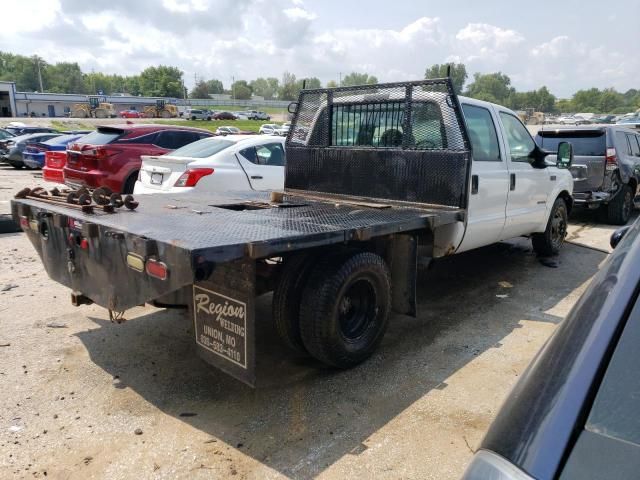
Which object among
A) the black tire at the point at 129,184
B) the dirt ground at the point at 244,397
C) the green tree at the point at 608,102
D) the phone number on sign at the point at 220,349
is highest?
the green tree at the point at 608,102

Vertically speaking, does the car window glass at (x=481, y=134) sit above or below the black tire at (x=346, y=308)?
above

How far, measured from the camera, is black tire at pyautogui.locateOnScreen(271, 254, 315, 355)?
11.8 ft

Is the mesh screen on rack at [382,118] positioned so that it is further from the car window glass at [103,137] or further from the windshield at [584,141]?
the windshield at [584,141]

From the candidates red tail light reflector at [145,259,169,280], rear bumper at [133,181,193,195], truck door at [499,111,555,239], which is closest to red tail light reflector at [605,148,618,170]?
truck door at [499,111,555,239]

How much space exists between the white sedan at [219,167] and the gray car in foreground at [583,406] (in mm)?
6517

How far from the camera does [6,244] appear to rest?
25.2ft

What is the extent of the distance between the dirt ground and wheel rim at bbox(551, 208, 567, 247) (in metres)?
1.86

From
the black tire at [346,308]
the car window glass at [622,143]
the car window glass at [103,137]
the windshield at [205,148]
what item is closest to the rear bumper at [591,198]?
the car window glass at [622,143]

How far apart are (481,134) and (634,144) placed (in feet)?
25.1

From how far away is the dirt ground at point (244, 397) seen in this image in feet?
9.41

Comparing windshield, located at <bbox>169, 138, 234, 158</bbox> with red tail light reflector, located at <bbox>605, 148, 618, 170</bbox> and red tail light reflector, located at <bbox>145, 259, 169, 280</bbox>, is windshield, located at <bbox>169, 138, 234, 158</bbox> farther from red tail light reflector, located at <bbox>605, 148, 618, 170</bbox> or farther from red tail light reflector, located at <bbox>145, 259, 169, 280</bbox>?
red tail light reflector, located at <bbox>605, 148, 618, 170</bbox>

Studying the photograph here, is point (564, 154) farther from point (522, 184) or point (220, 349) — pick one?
point (220, 349)

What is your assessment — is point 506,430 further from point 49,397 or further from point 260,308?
point 260,308

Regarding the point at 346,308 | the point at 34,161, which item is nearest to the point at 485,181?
the point at 346,308
